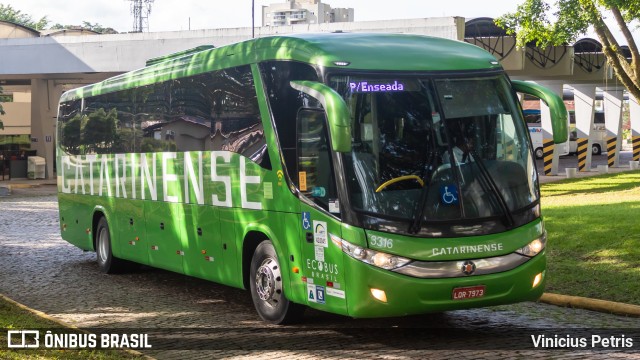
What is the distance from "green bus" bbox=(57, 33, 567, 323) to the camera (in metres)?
9.97

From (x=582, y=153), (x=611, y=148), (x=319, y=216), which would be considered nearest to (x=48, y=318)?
(x=319, y=216)

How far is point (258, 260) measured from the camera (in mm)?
11883

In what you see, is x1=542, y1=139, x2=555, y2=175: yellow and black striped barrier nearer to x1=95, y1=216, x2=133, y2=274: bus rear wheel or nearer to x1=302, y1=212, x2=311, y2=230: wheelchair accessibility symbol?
x1=95, y1=216, x2=133, y2=274: bus rear wheel

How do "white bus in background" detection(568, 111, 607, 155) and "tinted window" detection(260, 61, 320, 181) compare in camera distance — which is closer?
"tinted window" detection(260, 61, 320, 181)

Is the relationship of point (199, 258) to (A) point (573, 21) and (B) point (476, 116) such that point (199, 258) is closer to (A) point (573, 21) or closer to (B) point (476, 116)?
(B) point (476, 116)

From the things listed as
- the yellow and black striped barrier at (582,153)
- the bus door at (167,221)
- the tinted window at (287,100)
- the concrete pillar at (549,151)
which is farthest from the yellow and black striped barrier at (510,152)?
the yellow and black striped barrier at (582,153)

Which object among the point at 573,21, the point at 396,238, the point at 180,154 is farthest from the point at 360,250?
the point at 573,21

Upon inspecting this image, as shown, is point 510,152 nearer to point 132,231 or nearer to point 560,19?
point 132,231

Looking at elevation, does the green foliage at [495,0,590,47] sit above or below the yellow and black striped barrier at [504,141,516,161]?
above

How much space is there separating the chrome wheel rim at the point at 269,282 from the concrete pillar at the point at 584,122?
3562 centimetres

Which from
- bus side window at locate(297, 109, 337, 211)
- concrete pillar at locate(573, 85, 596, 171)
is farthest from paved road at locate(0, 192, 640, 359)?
concrete pillar at locate(573, 85, 596, 171)

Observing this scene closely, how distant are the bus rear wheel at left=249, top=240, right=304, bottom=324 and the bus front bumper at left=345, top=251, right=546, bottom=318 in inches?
53.1

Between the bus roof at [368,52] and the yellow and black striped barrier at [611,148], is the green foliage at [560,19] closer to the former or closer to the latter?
the bus roof at [368,52]

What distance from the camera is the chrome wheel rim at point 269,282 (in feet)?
37.5
